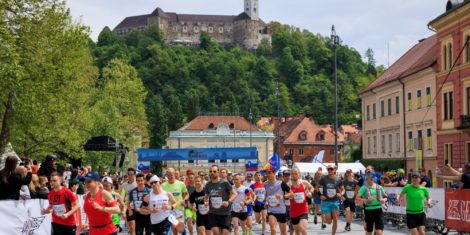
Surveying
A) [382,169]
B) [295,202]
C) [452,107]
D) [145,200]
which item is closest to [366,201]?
[295,202]

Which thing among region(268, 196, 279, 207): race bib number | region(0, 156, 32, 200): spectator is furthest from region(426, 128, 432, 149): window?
region(0, 156, 32, 200): spectator

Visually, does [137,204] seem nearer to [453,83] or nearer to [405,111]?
[453,83]

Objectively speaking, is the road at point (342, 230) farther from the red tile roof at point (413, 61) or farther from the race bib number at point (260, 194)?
the red tile roof at point (413, 61)

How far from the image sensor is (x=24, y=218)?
15.3m

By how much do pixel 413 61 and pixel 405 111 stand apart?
12.8ft

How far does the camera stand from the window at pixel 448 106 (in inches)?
1956

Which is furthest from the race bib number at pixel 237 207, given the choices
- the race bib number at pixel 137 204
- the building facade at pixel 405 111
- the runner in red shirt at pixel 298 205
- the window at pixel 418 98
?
the window at pixel 418 98

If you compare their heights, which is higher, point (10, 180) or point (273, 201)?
point (10, 180)

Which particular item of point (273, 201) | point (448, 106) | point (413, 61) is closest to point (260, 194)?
point (273, 201)

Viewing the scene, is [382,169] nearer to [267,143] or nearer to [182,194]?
[182,194]

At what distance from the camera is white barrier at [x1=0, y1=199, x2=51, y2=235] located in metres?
14.8

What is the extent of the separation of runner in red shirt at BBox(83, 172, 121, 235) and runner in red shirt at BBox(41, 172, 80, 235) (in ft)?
2.14

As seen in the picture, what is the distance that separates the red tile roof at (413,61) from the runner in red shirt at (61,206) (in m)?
41.8

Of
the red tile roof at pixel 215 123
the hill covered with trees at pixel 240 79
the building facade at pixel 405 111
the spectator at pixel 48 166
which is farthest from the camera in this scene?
the hill covered with trees at pixel 240 79
